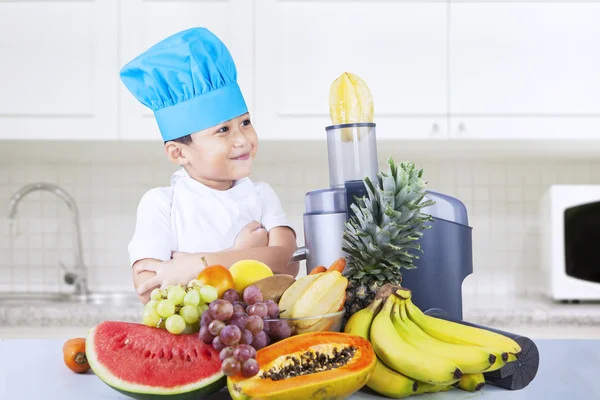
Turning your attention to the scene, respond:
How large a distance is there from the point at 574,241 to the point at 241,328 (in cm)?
174

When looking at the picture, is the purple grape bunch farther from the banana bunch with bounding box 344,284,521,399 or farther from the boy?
the boy

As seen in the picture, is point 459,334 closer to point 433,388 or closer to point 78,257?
point 433,388

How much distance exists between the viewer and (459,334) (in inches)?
28.0

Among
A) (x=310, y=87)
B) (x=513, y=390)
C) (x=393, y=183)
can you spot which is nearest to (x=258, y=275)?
(x=393, y=183)

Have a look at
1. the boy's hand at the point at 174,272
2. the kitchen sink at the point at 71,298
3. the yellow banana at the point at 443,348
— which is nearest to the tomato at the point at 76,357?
the boy's hand at the point at 174,272

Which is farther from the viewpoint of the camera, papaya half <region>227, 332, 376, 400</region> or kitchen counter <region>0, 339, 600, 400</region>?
kitchen counter <region>0, 339, 600, 400</region>

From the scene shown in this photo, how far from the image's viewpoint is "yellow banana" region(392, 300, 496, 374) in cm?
64

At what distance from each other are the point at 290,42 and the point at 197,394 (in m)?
1.62

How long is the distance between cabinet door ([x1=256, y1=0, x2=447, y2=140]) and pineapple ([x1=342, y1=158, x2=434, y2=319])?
1.32 m

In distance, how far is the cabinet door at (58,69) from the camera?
6.76ft

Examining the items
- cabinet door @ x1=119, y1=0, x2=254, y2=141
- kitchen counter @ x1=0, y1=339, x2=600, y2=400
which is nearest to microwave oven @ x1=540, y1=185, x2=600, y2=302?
cabinet door @ x1=119, y1=0, x2=254, y2=141

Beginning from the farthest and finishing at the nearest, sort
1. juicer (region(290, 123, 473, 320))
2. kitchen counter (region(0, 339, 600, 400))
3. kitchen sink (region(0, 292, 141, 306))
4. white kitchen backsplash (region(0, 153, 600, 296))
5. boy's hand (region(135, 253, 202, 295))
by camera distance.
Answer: white kitchen backsplash (region(0, 153, 600, 296))
kitchen sink (region(0, 292, 141, 306))
boy's hand (region(135, 253, 202, 295))
juicer (region(290, 123, 473, 320))
kitchen counter (region(0, 339, 600, 400))

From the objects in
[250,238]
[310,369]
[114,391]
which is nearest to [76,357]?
[114,391]

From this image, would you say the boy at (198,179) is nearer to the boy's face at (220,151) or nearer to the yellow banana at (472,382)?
the boy's face at (220,151)
